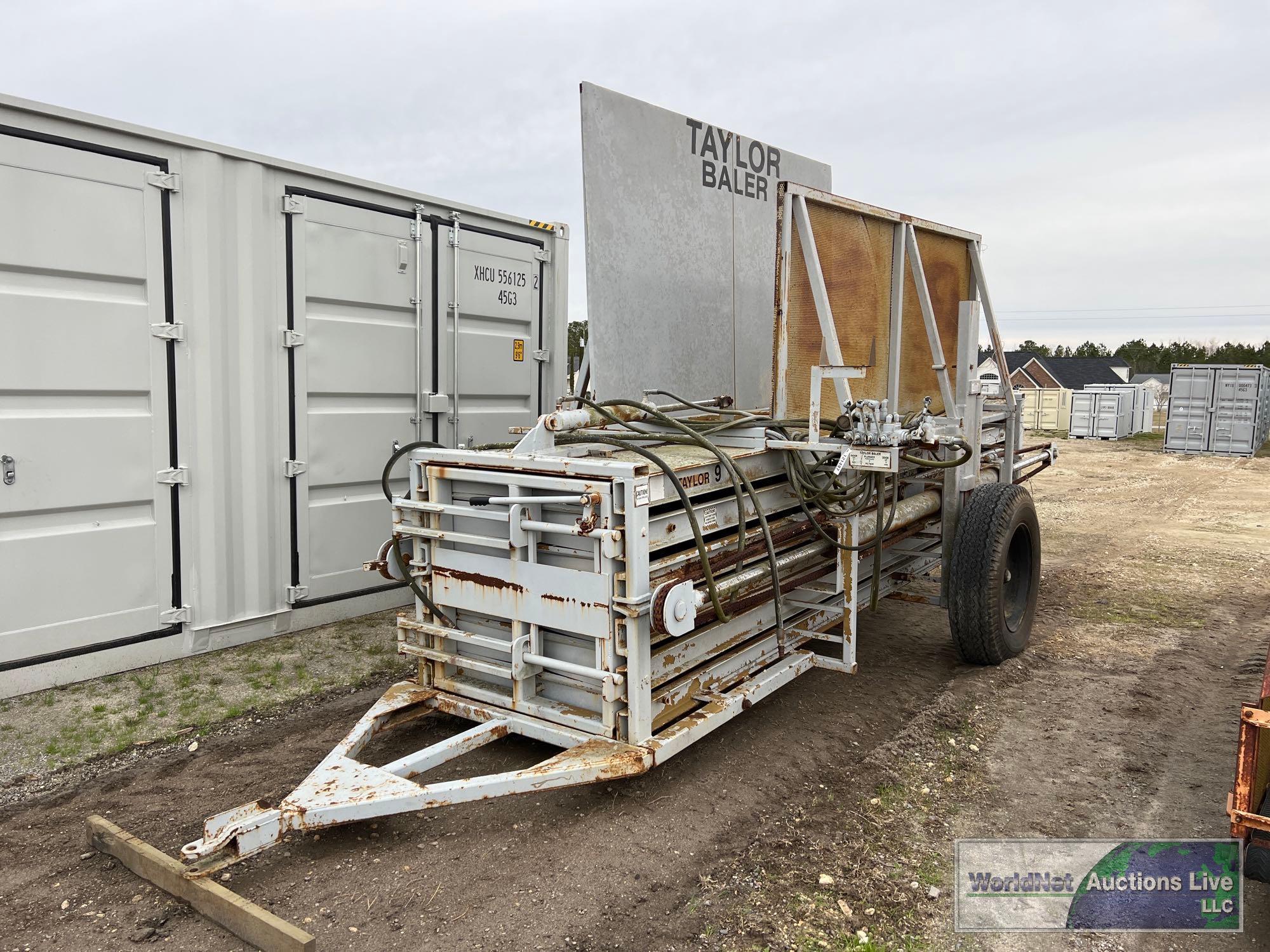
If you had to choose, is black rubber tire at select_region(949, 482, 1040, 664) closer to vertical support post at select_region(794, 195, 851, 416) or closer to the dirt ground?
the dirt ground

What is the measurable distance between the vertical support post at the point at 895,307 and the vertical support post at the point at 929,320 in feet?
0.24

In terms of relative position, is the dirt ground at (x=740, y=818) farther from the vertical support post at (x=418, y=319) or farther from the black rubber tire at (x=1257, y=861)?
the vertical support post at (x=418, y=319)

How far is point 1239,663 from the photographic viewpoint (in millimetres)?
5523

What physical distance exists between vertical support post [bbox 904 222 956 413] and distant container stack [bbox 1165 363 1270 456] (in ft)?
62.2

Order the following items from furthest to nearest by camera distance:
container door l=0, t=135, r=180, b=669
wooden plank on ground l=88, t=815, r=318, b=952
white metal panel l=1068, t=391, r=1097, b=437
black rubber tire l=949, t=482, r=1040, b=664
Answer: white metal panel l=1068, t=391, r=1097, b=437
black rubber tire l=949, t=482, r=1040, b=664
container door l=0, t=135, r=180, b=669
wooden plank on ground l=88, t=815, r=318, b=952

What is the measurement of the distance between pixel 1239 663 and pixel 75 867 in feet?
Result: 20.5

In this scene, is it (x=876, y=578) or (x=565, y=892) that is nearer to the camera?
(x=565, y=892)

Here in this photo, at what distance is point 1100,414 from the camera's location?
2506 centimetres

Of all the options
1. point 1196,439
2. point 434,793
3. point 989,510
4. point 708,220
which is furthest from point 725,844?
point 1196,439

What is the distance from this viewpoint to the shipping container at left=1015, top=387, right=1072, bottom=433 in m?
28.0

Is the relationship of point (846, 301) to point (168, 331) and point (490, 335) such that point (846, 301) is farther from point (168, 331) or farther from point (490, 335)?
point (168, 331)

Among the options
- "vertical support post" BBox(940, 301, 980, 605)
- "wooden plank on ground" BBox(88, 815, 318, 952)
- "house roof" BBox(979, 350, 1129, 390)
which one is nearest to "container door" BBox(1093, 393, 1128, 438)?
"house roof" BBox(979, 350, 1129, 390)

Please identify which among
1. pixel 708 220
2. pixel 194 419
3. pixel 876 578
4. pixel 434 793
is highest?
pixel 708 220

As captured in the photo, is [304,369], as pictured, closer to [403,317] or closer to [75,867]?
[403,317]
